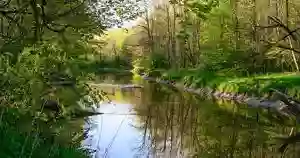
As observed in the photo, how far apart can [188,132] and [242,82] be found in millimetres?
14789

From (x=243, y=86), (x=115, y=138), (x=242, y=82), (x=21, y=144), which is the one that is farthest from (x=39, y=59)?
(x=242, y=82)

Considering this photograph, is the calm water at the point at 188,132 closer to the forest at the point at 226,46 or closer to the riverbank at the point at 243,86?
the riverbank at the point at 243,86

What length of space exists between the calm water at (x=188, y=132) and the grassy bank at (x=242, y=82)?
2.29m

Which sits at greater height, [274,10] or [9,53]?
[274,10]

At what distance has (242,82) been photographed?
3238 cm

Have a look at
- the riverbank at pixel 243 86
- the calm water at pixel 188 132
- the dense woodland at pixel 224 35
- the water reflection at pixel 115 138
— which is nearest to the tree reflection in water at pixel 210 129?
the calm water at pixel 188 132

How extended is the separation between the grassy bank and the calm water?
2292 millimetres

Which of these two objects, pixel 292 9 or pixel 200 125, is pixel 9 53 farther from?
pixel 292 9

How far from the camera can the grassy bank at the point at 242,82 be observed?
2734cm

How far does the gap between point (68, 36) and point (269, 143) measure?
1120 centimetres

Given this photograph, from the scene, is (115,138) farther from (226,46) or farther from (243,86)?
(226,46)

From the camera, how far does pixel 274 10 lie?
3688cm

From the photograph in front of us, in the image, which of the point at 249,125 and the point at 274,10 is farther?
the point at 274,10

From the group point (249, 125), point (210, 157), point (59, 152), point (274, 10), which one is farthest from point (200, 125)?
point (274, 10)
